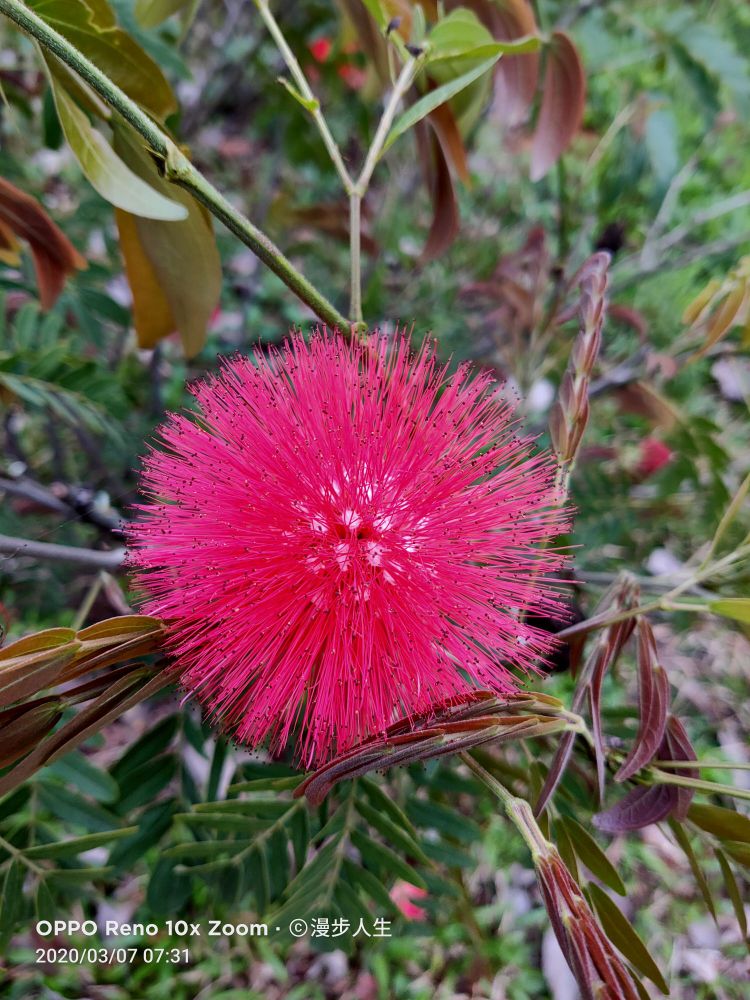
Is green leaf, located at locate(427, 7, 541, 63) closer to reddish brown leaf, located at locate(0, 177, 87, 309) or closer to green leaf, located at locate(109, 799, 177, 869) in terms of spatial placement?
reddish brown leaf, located at locate(0, 177, 87, 309)

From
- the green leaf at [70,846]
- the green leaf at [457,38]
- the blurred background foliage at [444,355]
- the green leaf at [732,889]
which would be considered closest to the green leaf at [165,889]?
the blurred background foliage at [444,355]

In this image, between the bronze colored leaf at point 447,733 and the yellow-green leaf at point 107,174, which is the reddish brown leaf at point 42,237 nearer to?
the yellow-green leaf at point 107,174

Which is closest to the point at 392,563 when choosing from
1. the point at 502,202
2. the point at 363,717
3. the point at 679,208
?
the point at 363,717

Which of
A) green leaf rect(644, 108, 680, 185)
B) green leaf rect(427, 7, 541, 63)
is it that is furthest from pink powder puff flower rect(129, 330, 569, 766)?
green leaf rect(644, 108, 680, 185)

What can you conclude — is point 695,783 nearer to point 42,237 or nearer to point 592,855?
point 592,855

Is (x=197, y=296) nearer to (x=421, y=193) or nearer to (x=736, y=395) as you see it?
(x=421, y=193)

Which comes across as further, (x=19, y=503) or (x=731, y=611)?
(x=19, y=503)
